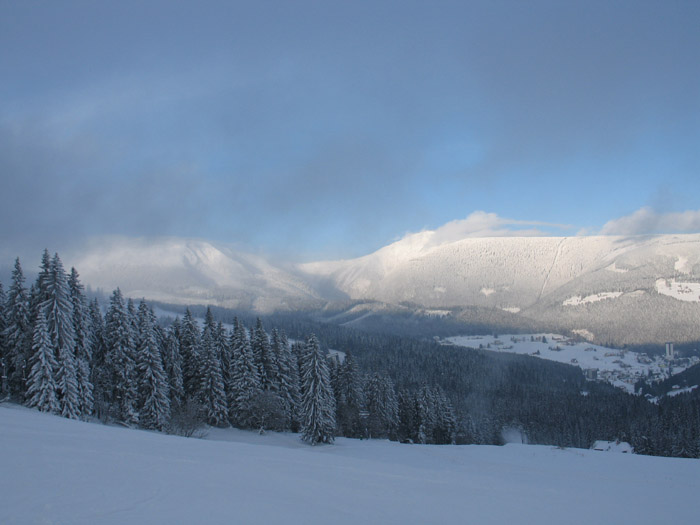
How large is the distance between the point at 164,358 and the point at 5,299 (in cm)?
1688

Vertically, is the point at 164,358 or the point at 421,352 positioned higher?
the point at 164,358

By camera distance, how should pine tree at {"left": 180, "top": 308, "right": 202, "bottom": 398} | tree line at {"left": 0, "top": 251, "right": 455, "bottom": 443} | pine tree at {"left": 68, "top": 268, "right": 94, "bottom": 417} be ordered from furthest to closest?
1. pine tree at {"left": 180, "top": 308, "right": 202, "bottom": 398}
2. pine tree at {"left": 68, "top": 268, "right": 94, "bottom": 417}
3. tree line at {"left": 0, "top": 251, "right": 455, "bottom": 443}

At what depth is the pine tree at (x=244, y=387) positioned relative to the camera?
5088 centimetres

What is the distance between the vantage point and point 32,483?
11047 millimetres

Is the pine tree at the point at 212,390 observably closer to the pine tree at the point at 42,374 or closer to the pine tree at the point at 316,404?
the pine tree at the point at 316,404

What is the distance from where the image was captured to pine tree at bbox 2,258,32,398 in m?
35.9

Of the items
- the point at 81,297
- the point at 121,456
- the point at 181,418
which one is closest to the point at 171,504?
the point at 121,456

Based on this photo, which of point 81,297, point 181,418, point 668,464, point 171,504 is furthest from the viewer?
point 81,297

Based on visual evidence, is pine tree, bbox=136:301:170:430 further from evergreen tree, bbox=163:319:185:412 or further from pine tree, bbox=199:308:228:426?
pine tree, bbox=199:308:228:426

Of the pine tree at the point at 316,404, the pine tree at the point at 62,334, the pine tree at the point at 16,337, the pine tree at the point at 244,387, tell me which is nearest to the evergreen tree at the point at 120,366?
the pine tree at the point at 62,334

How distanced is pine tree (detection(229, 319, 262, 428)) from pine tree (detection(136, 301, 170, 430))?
373 inches

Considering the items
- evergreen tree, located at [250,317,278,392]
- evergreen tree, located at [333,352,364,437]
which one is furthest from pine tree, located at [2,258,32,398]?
evergreen tree, located at [333,352,364,437]

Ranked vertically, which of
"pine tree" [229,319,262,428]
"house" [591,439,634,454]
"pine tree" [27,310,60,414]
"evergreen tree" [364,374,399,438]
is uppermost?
"pine tree" [27,310,60,414]

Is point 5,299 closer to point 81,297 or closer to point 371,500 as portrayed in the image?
point 81,297
